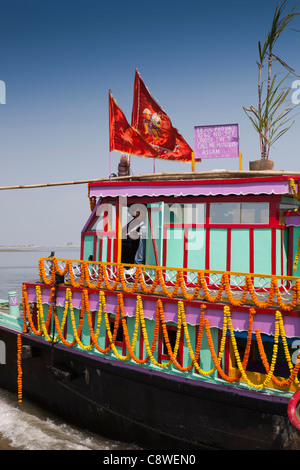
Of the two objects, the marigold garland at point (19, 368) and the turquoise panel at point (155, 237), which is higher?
the turquoise panel at point (155, 237)

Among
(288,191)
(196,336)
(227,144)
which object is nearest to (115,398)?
(196,336)

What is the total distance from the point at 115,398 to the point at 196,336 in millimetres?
2961

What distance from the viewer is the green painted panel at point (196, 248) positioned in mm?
10836

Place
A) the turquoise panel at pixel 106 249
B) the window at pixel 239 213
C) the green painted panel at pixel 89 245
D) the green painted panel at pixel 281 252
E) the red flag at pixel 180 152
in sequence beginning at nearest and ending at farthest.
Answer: the green painted panel at pixel 281 252, the window at pixel 239 213, the turquoise panel at pixel 106 249, the green painted panel at pixel 89 245, the red flag at pixel 180 152

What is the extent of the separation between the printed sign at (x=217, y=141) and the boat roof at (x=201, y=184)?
0.62 m

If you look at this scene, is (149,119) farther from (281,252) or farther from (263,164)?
(281,252)

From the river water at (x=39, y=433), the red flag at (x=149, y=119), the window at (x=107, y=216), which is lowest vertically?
the river water at (x=39, y=433)

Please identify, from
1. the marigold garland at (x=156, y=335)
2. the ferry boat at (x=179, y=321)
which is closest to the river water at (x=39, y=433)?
the ferry boat at (x=179, y=321)

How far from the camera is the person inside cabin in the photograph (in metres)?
11.7

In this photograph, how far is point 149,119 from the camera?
12.9 m

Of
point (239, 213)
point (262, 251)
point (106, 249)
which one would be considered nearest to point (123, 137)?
point (106, 249)

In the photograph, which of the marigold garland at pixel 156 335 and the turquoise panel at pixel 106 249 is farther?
the turquoise panel at pixel 106 249

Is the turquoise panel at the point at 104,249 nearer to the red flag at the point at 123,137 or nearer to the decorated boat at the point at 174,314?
the decorated boat at the point at 174,314

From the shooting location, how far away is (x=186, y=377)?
355 inches
